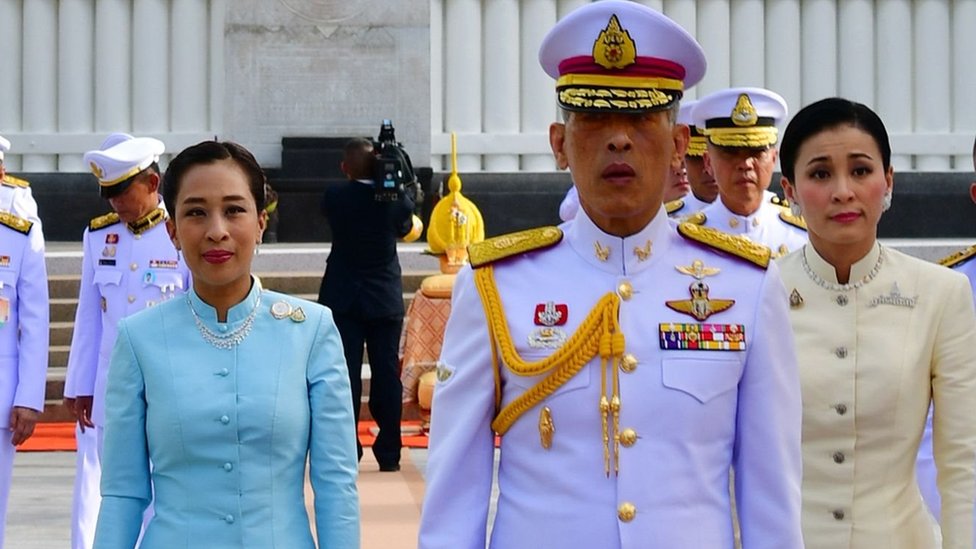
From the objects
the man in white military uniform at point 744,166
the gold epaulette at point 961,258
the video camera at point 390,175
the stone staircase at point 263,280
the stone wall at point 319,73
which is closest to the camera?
the gold epaulette at point 961,258

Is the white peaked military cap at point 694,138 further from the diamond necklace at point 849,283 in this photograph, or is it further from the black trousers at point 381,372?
the black trousers at point 381,372

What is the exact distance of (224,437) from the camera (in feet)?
13.0

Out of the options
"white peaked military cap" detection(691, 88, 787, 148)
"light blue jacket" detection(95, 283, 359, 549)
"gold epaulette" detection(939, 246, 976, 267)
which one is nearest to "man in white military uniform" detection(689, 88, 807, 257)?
"white peaked military cap" detection(691, 88, 787, 148)

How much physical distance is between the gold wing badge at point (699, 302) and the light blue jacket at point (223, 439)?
943 millimetres

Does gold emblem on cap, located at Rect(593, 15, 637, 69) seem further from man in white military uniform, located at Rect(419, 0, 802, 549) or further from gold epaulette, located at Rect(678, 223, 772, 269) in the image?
gold epaulette, located at Rect(678, 223, 772, 269)

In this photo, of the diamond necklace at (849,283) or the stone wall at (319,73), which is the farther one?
the stone wall at (319,73)

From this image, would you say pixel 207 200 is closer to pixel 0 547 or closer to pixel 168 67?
pixel 0 547

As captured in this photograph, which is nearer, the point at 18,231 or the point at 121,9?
the point at 18,231

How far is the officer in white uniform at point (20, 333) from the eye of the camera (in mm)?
7145

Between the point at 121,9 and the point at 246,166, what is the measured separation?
1561 centimetres

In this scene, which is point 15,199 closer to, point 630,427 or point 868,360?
point 868,360

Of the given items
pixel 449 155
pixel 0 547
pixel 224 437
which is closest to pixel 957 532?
pixel 224 437

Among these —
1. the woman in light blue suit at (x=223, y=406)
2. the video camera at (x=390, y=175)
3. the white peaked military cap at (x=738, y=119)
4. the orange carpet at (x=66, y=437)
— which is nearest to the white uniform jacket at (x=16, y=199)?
the video camera at (x=390, y=175)

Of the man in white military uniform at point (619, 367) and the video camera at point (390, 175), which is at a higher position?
the video camera at point (390, 175)
